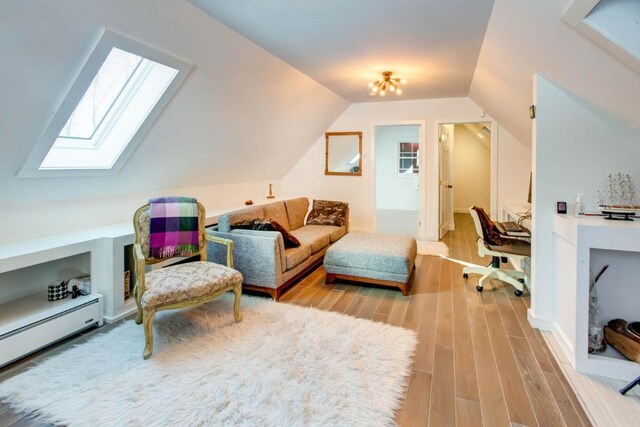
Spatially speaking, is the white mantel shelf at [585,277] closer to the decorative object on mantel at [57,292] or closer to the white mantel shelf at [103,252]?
the white mantel shelf at [103,252]

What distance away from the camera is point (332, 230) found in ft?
15.6

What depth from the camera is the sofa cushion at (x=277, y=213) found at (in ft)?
14.4

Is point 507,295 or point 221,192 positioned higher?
point 221,192

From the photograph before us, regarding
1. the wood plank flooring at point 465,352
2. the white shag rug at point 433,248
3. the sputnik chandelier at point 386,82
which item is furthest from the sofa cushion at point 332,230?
the sputnik chandelier at point 386,82

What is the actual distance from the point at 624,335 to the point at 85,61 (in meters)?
3.84

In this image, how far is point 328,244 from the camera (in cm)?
457

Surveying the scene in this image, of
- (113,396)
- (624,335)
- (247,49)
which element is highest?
(247,49)

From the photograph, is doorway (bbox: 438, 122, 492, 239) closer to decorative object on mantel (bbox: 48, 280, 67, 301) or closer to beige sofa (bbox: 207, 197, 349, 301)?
beige sofa (bbox: 207, 197, 349, 301)

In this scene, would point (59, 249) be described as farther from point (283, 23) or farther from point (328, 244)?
point (328, 244)

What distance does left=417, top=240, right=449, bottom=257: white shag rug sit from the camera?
5.05 meters

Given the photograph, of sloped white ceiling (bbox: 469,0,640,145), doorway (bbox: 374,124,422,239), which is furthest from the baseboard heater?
doorway (bbox: 374,124,422,239)

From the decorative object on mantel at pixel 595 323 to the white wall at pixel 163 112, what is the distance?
327 centimetres

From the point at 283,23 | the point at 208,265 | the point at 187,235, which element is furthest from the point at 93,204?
the point at 283,23

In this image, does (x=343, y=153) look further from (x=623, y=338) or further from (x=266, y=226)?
(x=623, y=338)
